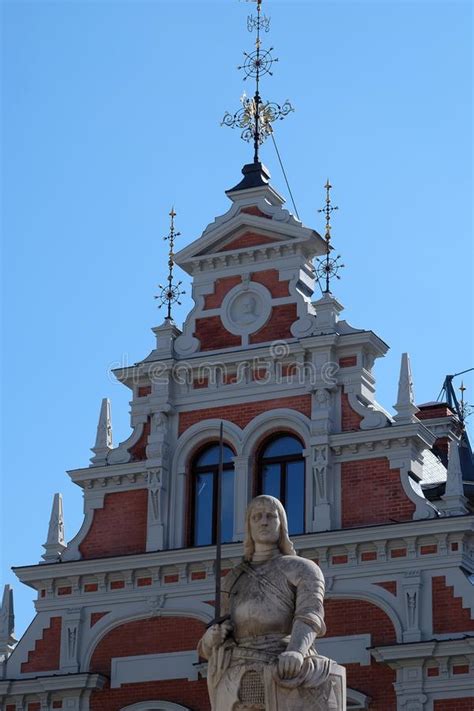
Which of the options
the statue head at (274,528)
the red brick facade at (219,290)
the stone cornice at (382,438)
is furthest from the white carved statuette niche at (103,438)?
the statue head at (274,528)

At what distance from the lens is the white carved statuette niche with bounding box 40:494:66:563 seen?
2339 cm

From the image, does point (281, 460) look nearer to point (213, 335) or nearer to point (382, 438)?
point (382, 438)

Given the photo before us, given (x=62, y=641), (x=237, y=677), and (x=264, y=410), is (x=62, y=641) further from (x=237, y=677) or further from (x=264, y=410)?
(x=237, y=677)

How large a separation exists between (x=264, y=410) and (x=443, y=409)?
22.1 feet

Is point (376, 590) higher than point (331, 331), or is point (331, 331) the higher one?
point (331, 331)

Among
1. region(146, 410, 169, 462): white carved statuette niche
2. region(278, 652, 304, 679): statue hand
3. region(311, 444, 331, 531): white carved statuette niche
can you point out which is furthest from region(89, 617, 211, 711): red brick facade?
region(278, 652, 304, 679): statue hand

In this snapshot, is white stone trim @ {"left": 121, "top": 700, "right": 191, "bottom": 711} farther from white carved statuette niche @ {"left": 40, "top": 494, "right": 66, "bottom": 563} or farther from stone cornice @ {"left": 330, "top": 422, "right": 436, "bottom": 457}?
stone cornice @ {"left": 330, "top": 422, "right": 436, "bottom": 457}

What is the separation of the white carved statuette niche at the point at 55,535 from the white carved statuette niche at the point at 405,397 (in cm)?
511

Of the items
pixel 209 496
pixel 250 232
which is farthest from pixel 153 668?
pixel 250 232

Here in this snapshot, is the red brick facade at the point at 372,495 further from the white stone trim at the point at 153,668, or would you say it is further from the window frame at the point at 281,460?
the white stone trim at the point at 153,668

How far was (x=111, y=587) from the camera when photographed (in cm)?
2275

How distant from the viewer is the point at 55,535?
23547 mm

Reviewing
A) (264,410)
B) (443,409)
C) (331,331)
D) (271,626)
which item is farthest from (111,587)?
(271,626)

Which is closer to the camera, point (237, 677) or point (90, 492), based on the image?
point (237, 677)
